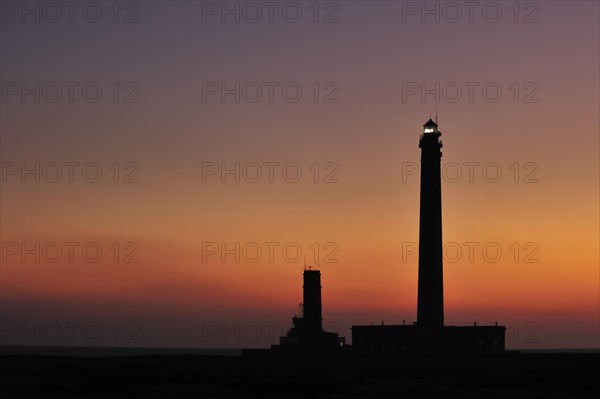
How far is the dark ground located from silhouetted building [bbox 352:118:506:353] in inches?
246

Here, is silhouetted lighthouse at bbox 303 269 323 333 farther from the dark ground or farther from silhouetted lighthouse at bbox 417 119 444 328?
the dark ground

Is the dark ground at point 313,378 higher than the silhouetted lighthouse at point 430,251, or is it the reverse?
the silhouetted lighthouse at point 430,251

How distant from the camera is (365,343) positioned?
9700 centimetres

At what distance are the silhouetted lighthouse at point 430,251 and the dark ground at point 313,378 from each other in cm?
647

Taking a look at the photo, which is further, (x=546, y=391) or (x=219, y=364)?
(x=219, y=364)

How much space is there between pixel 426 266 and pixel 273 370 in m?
19.0

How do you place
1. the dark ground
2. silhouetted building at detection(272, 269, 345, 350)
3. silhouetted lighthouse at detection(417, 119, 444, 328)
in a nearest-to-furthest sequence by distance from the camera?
the dark ground < silhouetted lighthouse at detection(417, 119, 444, 328) < silhouetted building at detection(272, 269, 345, 350)

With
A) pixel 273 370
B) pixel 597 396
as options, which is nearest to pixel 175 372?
pixel 273 370

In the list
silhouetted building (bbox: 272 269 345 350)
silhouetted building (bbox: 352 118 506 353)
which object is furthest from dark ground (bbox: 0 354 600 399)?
silhouetted building (bbox: 272 269 345 350)

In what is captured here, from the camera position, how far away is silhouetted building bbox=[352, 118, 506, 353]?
295 ft

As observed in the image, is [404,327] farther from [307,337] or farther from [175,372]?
[175,372]

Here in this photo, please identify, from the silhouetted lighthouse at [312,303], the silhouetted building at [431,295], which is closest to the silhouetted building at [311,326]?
the silhouetted lighthouse at [312,303]

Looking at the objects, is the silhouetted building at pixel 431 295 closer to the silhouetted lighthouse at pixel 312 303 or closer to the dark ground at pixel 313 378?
the dark ground at pixel 313 378

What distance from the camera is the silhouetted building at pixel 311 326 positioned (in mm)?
103375
